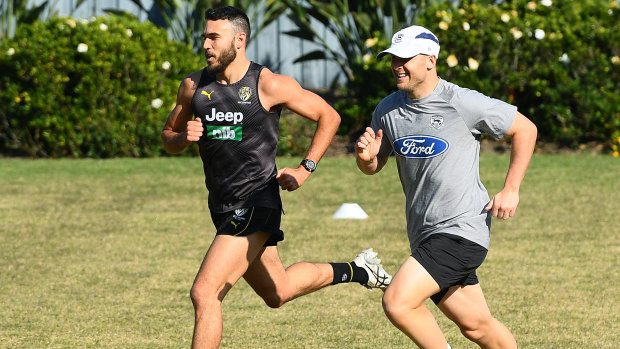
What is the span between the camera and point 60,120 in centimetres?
1616

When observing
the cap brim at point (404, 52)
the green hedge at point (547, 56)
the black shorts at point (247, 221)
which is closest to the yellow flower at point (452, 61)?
the green hedge at point (547, 56)

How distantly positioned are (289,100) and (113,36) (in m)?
10.3

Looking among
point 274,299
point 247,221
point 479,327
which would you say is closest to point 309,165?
point 247,221

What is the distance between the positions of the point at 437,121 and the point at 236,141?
1.17m

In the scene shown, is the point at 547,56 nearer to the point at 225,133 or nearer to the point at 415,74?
the point at 225,133

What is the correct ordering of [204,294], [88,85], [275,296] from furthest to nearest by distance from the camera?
1. [88,85]
2. [275,296]
3. [204,294]

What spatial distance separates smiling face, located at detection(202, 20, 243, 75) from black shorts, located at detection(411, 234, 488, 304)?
4.93 feet

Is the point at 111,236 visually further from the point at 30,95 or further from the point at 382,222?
the point at 30,95

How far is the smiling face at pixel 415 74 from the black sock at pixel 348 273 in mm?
1889

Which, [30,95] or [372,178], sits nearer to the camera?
[372,178]

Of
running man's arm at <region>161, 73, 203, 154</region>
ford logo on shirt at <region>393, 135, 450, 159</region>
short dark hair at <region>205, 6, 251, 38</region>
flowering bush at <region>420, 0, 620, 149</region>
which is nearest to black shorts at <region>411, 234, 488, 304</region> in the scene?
ford logo on shirt at <region>393, 135, 450, 159</region>

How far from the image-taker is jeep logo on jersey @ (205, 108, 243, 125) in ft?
20.1

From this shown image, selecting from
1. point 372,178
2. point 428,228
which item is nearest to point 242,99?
point 428,228

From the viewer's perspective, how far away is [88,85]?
632 inches
